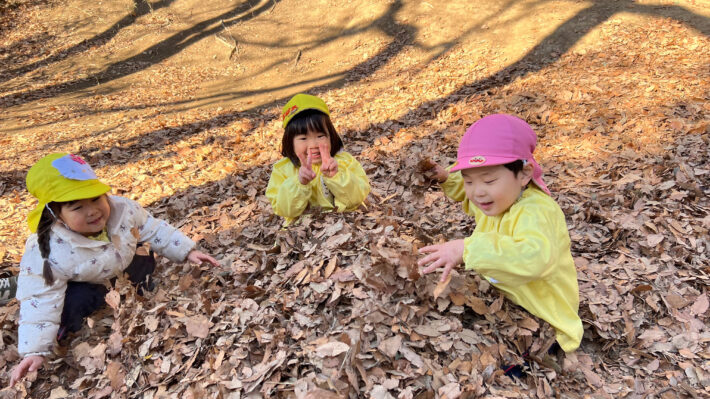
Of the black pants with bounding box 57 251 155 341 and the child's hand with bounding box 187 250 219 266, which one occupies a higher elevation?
the black pants with bounding box 57 251 155 341

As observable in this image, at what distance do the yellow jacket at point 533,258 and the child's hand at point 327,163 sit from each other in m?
1.29

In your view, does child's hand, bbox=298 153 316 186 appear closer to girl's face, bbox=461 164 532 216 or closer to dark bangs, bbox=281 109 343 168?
dark bangs, bbox=281 109 343 168

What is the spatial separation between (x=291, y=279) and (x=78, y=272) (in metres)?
1.61

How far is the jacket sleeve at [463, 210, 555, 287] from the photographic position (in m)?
2.27

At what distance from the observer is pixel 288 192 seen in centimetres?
380

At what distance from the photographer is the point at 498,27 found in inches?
444

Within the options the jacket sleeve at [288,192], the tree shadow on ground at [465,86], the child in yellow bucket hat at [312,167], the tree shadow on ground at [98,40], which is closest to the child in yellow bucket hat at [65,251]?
the jacket sleeve at [288,192]

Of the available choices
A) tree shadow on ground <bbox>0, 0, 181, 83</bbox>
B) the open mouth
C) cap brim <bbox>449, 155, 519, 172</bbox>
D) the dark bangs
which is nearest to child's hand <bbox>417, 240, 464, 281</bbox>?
the open mouth

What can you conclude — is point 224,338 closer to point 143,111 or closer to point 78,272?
point 78,272

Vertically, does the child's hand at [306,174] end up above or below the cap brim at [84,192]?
below

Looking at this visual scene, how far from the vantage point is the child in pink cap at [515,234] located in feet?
7.56

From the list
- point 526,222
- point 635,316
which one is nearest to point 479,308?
point 526,222

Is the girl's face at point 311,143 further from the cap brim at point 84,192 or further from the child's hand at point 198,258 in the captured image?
the cap brim at point 84,192

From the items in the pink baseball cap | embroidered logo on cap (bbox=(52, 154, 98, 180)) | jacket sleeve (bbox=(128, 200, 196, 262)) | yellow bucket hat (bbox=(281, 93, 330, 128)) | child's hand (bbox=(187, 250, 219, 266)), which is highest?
embroidered logo on cap (bbox=(52, 154, 98, 180))
